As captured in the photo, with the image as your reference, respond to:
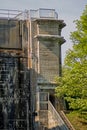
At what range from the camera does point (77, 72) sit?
958 inches

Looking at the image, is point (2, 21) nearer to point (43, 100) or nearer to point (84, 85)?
point (43, 100)

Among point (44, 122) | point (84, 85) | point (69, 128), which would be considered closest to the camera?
point (84, 85)

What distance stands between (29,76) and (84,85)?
6.32m

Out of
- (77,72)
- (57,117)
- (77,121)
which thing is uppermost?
(77,72)

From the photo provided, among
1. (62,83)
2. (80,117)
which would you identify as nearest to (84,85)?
(62,83)

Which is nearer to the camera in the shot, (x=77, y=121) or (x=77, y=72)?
(x=77, y=72)

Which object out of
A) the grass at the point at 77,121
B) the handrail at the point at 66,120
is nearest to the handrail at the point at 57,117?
the handrail at the point at 66,120

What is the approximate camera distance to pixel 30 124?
28938mm

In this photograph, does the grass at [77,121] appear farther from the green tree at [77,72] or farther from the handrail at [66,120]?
the green tree at [77,72]

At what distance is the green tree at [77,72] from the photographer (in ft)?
78.9

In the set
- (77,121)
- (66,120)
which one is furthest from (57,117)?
(77,121)

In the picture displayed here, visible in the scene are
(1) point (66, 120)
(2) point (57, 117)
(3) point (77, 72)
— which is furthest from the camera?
(1) point (66, 120)

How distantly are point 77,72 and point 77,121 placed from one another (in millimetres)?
3873

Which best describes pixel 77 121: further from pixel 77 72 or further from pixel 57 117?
pixel 77 72
